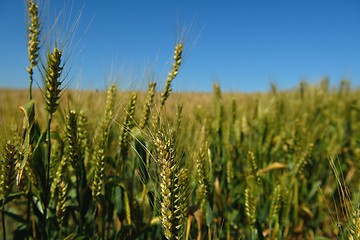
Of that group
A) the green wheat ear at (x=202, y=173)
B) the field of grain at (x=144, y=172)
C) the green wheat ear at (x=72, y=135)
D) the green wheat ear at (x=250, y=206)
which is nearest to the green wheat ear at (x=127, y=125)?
the field of grain at (x=144, y=172)

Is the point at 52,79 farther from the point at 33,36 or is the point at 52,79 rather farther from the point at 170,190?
the point at 170,190

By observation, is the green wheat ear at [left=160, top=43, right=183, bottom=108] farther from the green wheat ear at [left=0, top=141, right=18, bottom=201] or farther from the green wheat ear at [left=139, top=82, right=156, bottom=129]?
the green wheat ear at [left=0, top=141, right=18, bottom=201]

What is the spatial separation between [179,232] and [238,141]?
1.47m

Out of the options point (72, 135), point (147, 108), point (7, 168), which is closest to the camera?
point (7, 168)

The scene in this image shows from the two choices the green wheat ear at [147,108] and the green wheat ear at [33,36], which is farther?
the green wheat ear at [147,108]

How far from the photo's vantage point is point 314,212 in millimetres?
2367

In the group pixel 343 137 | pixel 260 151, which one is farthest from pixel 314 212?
pixel 343 137

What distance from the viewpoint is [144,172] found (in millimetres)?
1338

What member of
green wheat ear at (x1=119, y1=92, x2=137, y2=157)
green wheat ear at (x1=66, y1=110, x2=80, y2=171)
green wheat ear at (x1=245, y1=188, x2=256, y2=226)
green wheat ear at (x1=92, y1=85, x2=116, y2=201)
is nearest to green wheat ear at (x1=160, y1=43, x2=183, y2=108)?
green wheat ear at (x1=119, y1=92, x2=137, y2=157)

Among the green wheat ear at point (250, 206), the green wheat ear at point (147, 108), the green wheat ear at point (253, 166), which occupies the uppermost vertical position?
the green wheat ear at point (147, 108)

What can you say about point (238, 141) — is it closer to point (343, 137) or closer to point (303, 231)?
point (303, 231)

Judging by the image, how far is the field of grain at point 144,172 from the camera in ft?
3.37

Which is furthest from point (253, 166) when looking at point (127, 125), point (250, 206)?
point (127, 125)

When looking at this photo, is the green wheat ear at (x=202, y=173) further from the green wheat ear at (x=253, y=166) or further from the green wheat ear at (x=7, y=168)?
the green wheat ear at (x=7, y=168)
